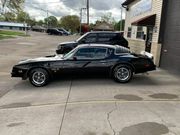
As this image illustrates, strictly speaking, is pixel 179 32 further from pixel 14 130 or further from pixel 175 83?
pixel 14 130

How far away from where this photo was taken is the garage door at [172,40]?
40.7 feet

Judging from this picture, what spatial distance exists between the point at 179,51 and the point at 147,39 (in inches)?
193

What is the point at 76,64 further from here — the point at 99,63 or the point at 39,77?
the point at 39,77

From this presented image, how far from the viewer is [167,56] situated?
44.1 feet

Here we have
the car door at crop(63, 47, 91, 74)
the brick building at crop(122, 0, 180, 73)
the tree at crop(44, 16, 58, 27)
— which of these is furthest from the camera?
the tree at crop(44, 16, 58, 27)

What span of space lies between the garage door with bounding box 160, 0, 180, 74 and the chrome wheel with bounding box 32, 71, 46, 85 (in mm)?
5684

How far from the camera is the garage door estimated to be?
40.7 ft

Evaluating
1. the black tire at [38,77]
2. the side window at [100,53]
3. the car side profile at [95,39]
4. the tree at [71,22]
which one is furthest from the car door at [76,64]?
the tree at [71,22]

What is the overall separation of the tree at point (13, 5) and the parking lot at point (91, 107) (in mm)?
35516

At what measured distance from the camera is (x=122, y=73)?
32.7ft

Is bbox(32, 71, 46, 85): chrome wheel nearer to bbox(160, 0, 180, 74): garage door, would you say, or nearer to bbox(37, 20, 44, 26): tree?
bbox(160, 0, 180, 74): garage door

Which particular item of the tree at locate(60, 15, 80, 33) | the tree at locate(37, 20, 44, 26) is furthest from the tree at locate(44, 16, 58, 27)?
the tree at locate(60, 15, 80, 33)

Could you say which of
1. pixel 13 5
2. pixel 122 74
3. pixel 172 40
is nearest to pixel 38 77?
pixel 122 74

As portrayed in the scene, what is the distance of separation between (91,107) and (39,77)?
10.7ft
